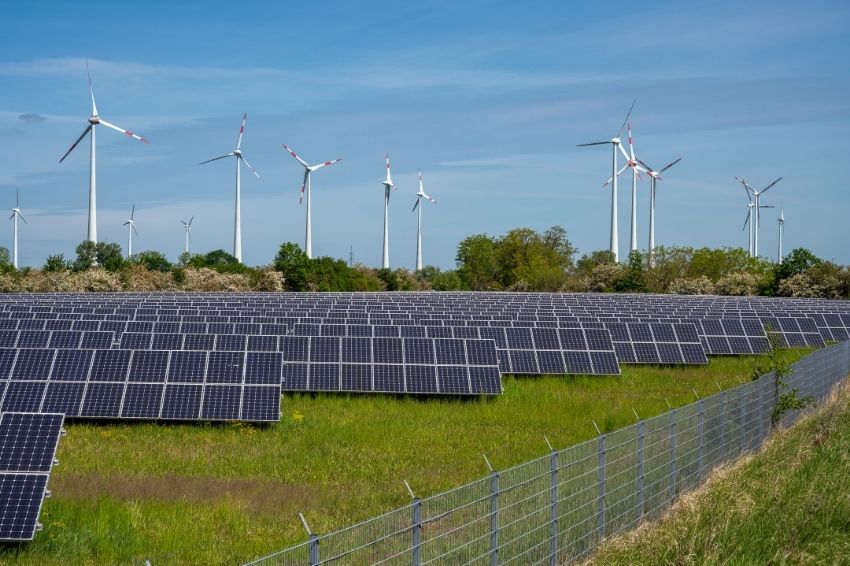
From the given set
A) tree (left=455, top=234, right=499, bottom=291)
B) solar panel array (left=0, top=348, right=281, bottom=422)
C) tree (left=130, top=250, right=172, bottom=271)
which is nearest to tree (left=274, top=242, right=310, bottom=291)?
tree (left=130, top=250, right=172, bottom=271)

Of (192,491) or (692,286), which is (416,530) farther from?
(692,286)

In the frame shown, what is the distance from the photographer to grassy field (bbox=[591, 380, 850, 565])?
1015cm

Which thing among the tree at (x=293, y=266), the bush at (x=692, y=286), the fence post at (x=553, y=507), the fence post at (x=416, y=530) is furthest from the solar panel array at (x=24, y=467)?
the bush at (x=692, y=286)

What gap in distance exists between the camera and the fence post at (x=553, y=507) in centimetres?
911

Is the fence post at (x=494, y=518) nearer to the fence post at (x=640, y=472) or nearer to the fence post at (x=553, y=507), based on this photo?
the fence post at (x=553, y=507)

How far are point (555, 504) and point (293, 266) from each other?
87.0 meters

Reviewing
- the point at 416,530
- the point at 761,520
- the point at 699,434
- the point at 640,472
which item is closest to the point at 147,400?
the point at 699,434

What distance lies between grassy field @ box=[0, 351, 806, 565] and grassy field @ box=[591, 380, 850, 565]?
3028mm

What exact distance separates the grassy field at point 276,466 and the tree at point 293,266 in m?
72.4

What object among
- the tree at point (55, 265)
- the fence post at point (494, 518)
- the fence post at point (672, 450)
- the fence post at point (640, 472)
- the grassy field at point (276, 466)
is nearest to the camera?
the fence post at point (494, 518)

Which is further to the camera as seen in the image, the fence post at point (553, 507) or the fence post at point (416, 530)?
the fence post at point (553, 507)

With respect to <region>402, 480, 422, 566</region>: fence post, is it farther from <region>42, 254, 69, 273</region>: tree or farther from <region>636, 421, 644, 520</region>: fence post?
<region>42, 254, 69, 273</region>: tree

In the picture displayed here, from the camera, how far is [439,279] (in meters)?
140

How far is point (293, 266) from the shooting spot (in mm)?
95250
